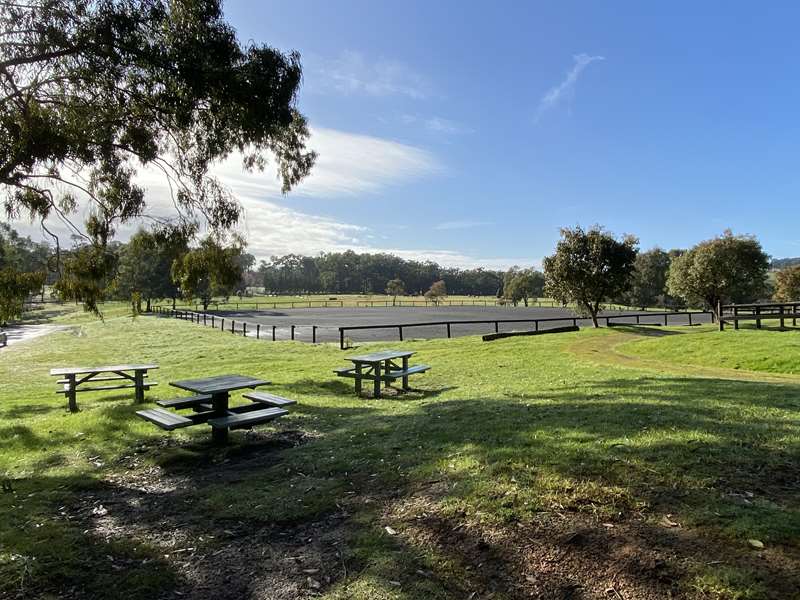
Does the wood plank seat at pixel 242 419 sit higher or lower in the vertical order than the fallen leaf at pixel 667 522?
lower

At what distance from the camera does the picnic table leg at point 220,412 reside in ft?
20.6

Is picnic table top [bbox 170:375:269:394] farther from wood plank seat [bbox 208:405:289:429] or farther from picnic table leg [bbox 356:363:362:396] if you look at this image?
picnic table leg [bbox 356:363:362:396]

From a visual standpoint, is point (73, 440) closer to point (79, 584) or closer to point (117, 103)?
point (79, 584)

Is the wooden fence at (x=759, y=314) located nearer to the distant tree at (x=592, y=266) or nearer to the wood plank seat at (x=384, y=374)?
the distant tree at (x=592, y=266)

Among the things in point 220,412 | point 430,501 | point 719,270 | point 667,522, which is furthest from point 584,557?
point 719,270

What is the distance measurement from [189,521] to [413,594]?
2.22 metres

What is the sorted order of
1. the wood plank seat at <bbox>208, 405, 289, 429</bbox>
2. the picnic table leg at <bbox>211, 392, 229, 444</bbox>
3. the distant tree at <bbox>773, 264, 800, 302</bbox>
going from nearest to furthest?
1. the wood plank seat at <bbox>208, 405, 289, 429</bbox>
2. the picnic table leg at <bbox>211, 392, 229, 444</bbox>
3. the distant tree at <bbox>773, 264, 800, 302</bbox>

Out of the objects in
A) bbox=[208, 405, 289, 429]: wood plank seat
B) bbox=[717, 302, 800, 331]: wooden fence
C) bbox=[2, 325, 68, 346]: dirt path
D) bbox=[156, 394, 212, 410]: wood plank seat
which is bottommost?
bbox=[2, 325, 68, 346]: dirt path

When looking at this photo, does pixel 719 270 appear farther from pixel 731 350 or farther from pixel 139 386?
pixel 139 386

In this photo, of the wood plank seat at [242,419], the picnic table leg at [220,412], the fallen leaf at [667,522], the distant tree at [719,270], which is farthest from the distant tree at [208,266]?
the distant tree at [719,270]

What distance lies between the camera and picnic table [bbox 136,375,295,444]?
5.86 meters

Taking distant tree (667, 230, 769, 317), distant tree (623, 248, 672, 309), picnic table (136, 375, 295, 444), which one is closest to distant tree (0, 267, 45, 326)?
picnic table (136, 375, 295, 444)

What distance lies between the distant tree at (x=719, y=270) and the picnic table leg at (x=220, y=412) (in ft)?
107

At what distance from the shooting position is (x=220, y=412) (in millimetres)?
6312
